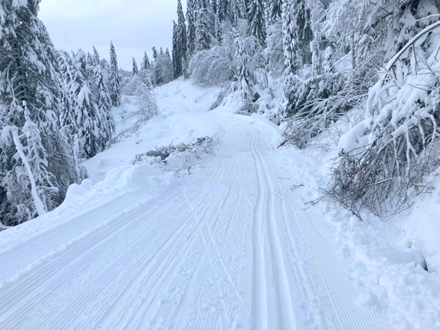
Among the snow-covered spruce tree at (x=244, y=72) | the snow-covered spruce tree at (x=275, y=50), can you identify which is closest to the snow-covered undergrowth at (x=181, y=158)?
the snow-covered spruce tree at (x=244, y=72)

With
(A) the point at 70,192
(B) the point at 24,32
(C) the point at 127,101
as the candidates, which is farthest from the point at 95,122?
(C) the point at 127,101

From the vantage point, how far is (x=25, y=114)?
8.47 meters

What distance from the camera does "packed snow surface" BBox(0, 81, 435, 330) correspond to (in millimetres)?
2396

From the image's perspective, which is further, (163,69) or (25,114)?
(163,69)

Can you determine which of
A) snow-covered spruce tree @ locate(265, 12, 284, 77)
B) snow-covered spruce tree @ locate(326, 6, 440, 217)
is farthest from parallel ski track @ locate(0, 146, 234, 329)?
snow-covered spruce tree @ locate(265, 12, 284, 77)

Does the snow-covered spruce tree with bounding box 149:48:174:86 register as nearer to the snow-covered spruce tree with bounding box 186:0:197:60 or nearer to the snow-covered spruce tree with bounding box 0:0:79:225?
the snow-covered spruce tree with bounding box 186:0:197:60

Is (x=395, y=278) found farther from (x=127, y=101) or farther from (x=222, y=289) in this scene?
(x=127, y=101)

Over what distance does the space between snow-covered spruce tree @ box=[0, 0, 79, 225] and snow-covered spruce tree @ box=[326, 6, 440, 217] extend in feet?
29.0

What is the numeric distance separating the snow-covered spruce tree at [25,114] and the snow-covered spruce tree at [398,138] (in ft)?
29.0

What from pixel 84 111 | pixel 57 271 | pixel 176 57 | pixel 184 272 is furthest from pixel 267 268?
pixel 176 57

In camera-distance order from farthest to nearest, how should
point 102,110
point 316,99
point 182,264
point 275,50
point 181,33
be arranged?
point 181,33
point 102,110
point 275,50
point 316,99
point 182,264

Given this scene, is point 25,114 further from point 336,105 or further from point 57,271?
point 336,105

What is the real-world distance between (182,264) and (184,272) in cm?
16

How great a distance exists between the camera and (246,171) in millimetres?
7465
